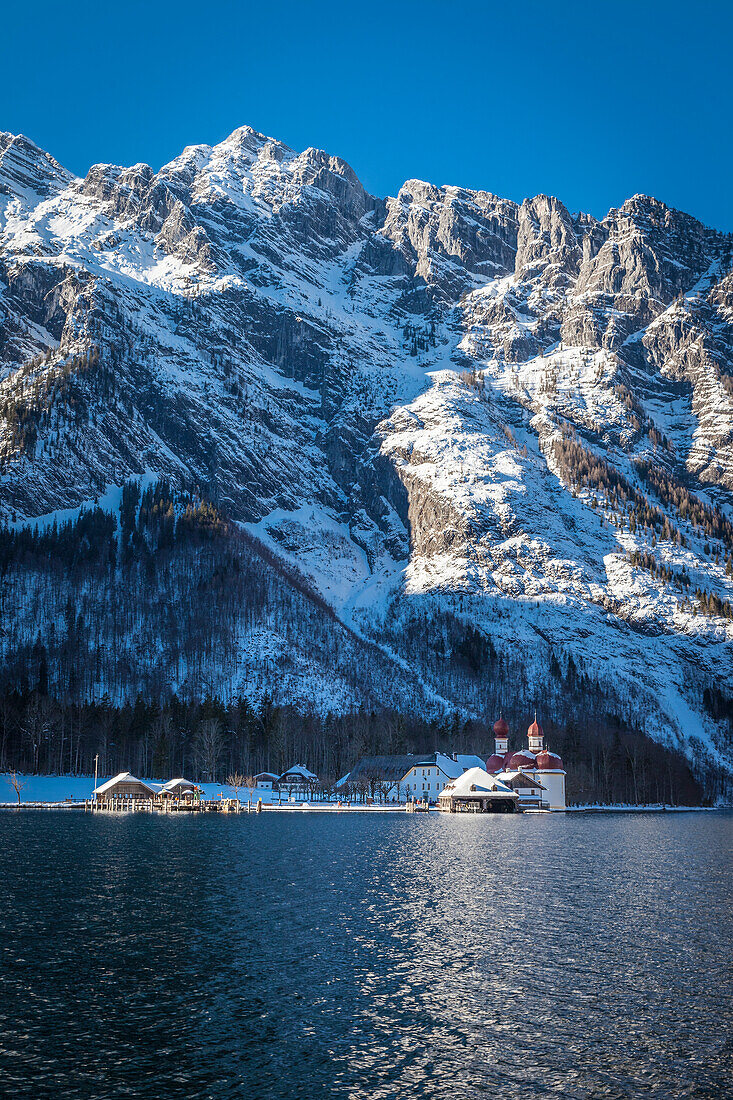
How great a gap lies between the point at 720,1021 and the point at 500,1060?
32.1ft

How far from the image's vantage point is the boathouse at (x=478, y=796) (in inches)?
6535

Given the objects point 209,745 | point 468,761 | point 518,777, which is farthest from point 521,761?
point 209,745

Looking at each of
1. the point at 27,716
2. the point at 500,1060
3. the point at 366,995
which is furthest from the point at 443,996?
the point at 27,716

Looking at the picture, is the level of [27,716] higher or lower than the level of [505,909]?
higher

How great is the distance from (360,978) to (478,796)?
13035cm

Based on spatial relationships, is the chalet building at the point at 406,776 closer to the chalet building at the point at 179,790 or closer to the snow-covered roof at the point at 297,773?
the snow-covered roof at the point at 297,773

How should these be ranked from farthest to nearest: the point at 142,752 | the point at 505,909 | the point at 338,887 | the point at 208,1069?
the point at 142,752 < the point at 338,887 < the point at 505,909 < the point at 208,1069

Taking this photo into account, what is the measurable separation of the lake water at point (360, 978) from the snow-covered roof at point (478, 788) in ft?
288

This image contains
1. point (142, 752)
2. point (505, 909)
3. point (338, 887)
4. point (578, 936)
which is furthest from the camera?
point (142, 752)

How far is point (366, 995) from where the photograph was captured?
36.7 metres

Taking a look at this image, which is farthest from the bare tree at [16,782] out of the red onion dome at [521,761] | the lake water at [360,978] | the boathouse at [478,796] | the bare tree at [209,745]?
the red onion dome at [521,761]

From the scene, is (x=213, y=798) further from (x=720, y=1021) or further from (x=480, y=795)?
(x=720, y=1021)

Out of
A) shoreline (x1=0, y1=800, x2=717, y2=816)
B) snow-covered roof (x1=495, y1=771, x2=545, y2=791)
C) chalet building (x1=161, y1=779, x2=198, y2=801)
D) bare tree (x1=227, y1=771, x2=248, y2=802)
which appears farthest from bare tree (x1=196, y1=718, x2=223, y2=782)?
snow-covered roof (x1=495, y1=771, x2=545, y2=791)

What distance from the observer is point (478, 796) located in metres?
166
